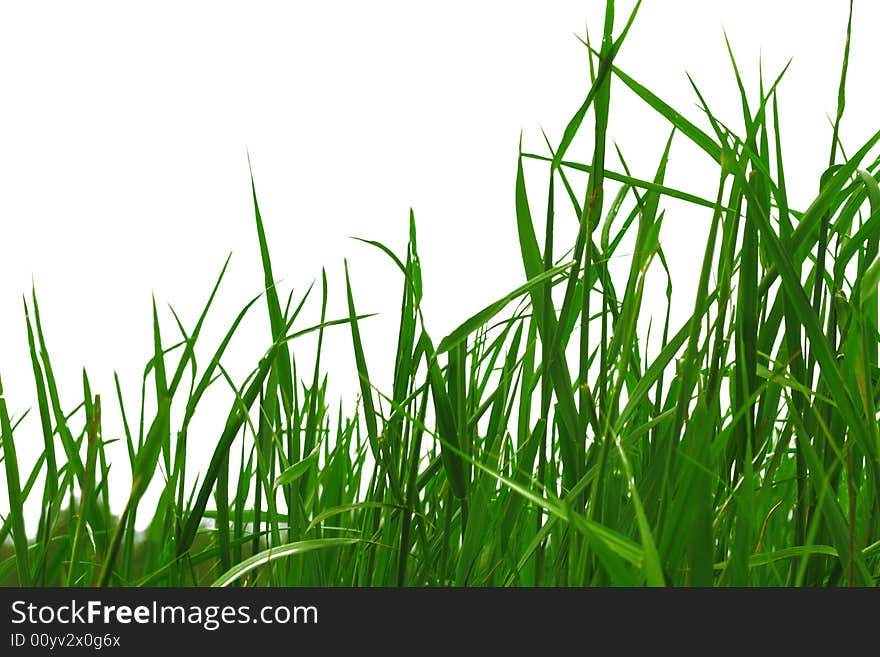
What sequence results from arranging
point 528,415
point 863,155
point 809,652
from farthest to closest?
1. point 528,415
2. point 863,155
3. point 809,652

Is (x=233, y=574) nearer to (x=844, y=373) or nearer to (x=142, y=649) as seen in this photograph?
(x=142, y=649)

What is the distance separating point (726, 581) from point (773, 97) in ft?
0.97

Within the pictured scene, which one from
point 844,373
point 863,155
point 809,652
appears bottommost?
point 809,652

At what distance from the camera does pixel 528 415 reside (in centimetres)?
56

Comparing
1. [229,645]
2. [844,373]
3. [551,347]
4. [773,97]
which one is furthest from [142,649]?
[773,97]

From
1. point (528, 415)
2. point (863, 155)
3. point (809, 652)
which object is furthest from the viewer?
point (528, 415)

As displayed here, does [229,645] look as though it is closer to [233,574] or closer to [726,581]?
[233,574]

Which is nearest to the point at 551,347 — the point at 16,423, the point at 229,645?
the point at 229,645

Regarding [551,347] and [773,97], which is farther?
[773,97]

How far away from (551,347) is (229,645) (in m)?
0.19

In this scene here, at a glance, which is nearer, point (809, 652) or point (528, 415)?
point (809, 652)

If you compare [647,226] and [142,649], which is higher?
[647,226]

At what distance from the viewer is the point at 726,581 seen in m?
0.38

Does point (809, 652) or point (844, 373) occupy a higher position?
point (844, 373)
